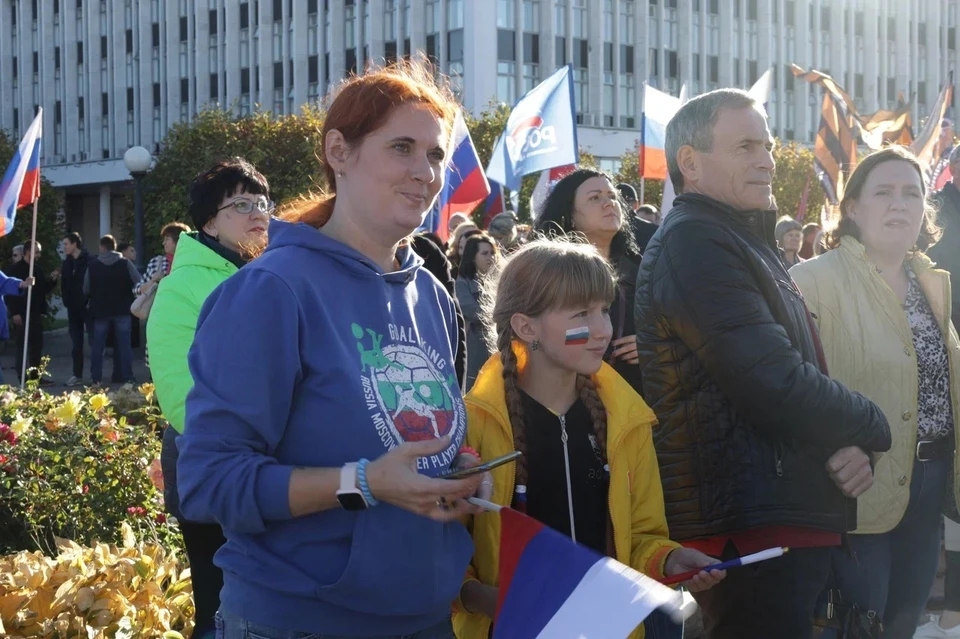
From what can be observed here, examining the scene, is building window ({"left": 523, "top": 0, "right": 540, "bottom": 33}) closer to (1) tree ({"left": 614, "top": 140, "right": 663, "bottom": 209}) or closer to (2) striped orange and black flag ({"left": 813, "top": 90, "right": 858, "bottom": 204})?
(1) tree ({"left": 614, "top": 140, "right": 663, "bottom": 209})

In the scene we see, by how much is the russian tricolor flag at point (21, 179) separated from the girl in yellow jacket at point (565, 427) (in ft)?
30.1

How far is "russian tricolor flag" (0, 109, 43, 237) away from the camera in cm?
1138

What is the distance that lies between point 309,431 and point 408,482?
10.2 inches

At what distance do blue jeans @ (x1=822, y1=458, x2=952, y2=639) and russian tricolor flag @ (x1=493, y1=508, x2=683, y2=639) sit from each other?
70.8 inches

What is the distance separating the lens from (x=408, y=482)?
2092mm

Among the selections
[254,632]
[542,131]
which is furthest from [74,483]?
[542,131]

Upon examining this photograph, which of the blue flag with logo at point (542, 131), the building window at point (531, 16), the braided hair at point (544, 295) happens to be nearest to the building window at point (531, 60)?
the building window at point (531, 16)

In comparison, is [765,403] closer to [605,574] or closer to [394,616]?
[605,574]

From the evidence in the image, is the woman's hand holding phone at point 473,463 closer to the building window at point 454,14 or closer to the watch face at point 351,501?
the watch face at point 351,501

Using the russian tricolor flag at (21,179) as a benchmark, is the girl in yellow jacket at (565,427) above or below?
below

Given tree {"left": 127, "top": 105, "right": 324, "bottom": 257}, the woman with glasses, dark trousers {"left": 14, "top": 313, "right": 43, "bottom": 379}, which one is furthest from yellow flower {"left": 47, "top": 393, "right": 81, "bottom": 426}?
tree {"left": 127, "top": 105, "right": 324, "bottom": 257}

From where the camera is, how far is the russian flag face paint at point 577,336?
3080mm

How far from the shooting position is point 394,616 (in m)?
2.33

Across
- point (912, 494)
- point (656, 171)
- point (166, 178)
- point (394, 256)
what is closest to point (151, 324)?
point (394, 256)
